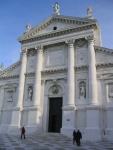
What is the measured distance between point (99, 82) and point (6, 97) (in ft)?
43.9

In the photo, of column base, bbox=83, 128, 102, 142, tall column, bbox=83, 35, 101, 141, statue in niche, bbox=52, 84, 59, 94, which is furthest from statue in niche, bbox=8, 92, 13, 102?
column base, bbox=83, 128, 102, 142

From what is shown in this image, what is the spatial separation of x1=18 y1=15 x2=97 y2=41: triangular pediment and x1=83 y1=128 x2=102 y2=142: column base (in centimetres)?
1245

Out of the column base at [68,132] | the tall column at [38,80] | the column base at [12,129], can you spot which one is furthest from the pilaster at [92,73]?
the column base at [12,129]

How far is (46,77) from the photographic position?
79.3 feet

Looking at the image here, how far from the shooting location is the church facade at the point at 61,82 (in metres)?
19.8

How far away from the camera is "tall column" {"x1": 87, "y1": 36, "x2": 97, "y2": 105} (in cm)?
1981

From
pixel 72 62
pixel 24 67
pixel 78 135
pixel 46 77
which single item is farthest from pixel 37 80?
pixel 78 135

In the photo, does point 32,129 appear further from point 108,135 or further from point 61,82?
point 108,135

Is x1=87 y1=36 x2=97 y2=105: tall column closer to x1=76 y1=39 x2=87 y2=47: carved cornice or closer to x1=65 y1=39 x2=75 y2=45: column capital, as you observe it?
x1=76 y1=39 x2=87 y2=47: carved cornice

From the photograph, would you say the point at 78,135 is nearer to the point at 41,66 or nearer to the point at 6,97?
the point at 41,66

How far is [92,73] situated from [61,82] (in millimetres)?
4302

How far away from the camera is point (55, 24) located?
25.5m

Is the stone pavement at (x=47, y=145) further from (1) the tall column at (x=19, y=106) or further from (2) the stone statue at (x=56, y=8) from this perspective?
(2) the stone statue at (x=56, y=8)

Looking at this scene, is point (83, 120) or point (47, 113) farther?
point (47, 113)
